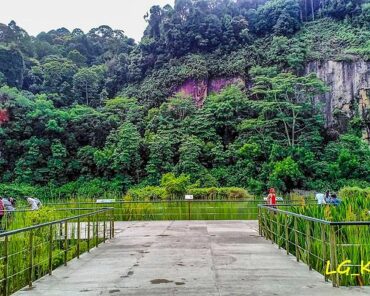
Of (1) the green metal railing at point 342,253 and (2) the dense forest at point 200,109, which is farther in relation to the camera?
(2) the dense forest at point 200,109

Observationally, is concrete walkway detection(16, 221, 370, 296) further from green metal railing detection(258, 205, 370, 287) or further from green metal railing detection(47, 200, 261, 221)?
green metal railing detection(47, 200, 261, 221)

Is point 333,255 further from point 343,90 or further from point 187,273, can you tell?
point 343,90

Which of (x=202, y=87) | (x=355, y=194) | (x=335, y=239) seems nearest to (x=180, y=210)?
(x=355, y=194)

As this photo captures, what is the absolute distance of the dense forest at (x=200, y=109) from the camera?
30.2 meters

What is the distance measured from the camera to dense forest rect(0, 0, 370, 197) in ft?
99.1

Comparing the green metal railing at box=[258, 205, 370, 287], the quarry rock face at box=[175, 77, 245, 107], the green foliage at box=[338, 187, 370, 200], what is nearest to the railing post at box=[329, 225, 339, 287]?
the green metal railing at box=[258, 205, 370, 287]

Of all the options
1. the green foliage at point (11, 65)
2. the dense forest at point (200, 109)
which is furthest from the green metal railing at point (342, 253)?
the green foliage at point (11, 65)

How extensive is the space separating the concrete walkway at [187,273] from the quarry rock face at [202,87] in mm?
31318

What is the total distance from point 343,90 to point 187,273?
109ft

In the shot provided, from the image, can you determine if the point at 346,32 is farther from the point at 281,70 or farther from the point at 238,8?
the point at 238,8

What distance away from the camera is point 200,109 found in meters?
35.7

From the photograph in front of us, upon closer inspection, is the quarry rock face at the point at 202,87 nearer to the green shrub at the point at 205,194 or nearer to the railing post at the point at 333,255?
the green shrub at the point at 205,194

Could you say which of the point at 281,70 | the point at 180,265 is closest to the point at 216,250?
the point at 180,265

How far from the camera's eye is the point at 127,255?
22.6 feet
